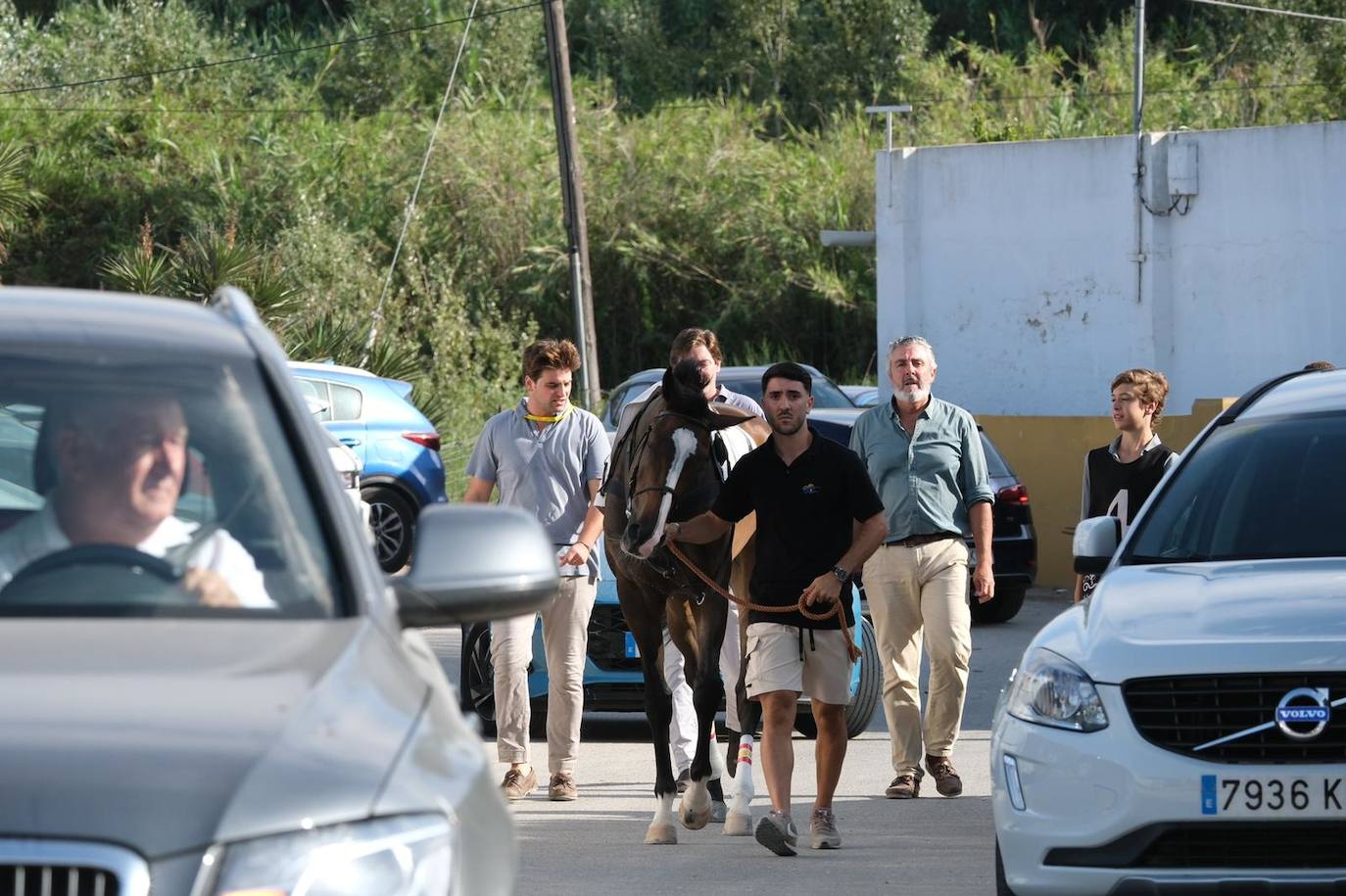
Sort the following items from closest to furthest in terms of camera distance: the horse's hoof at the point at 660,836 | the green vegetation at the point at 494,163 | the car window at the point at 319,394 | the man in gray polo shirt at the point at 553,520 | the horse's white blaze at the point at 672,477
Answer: the horse's white blaze at the point at 672,477, the horse's hoof at the point at 660,836, the man in gray polo shirt at the point at 553,520, the car window at the point at 319,394, the green vegetation at the point at 494,163

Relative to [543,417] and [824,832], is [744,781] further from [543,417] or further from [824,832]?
[543,417]

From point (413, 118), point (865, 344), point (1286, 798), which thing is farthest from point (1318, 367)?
point (413, 118)

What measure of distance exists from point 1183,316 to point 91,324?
920 inches

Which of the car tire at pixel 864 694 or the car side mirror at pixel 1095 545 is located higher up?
the car side mirror at pixel 1095 545

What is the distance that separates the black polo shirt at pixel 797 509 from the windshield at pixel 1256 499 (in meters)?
1.37

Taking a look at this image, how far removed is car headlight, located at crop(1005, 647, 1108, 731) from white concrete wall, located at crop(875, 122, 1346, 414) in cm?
1996

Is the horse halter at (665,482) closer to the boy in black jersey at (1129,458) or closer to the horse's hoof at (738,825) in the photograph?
the horse's hoof at (738,825)

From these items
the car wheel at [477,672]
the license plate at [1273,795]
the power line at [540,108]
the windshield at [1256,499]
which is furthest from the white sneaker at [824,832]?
the power line at [540,108]

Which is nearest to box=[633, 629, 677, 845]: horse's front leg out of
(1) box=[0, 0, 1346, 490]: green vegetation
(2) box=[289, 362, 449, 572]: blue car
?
(2) box=[289, 362, 449, 572]: blue car

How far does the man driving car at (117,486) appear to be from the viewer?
3.76 metres

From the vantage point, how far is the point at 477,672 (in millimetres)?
10758

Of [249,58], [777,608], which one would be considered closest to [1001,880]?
[777,608]

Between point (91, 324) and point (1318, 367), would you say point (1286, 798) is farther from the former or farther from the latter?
point (1318, 367)

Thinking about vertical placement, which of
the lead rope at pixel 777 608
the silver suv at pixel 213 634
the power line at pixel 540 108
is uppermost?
the power line at pixel 540 108
